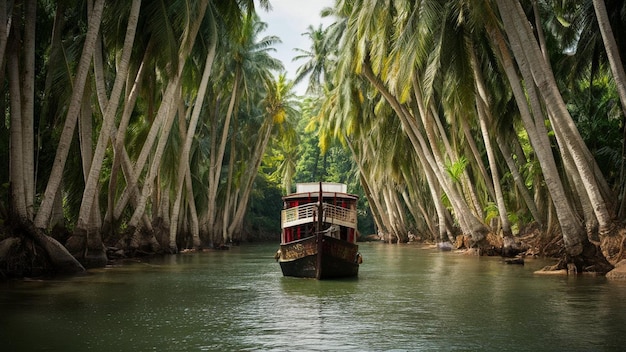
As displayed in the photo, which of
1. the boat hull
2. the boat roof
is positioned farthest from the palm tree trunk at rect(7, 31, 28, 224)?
the boat roof

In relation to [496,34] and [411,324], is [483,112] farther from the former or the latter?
[411,324]

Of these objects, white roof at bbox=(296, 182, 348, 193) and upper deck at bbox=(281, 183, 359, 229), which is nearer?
upper deck at bbox=(281, 183, 359, 229)

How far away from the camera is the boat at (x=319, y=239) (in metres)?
18.3

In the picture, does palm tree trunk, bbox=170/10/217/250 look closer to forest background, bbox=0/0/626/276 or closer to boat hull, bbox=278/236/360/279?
Result: forest background, bbox=0/0/626/276

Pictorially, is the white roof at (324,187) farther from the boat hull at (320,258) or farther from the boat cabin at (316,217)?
the boat hull at (320,258)

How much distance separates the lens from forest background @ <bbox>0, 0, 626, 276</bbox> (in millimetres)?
17781

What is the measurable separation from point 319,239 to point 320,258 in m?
0.52

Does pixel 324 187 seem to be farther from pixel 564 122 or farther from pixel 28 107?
pixel 28 107

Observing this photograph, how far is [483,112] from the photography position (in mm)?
26781

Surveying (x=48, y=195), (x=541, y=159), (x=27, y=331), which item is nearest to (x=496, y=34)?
(x=541, y=159)

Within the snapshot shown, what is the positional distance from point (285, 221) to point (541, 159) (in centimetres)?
731

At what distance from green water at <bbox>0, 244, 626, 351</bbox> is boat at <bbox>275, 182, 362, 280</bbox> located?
1.83 ft

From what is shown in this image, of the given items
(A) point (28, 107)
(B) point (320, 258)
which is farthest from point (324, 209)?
(A) point (28, 107)

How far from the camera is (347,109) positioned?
35.8 m
